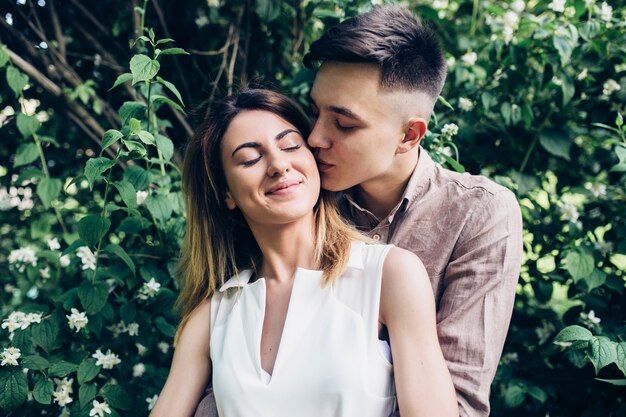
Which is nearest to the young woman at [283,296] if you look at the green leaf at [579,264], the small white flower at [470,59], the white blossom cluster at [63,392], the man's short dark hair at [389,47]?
the man's short dark hair at [389,47]

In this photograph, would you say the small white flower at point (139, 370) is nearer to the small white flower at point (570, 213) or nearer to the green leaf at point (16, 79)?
the green leaf at point (16, 79)

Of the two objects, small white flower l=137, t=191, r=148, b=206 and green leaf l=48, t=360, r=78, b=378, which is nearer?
green leaf l=48, t=360, r=78, b=378

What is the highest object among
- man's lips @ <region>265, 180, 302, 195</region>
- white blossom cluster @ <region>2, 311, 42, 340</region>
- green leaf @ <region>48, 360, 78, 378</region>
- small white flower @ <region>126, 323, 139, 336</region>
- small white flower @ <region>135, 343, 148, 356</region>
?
man's lips @ <region>265, 180, 302, 195</region>

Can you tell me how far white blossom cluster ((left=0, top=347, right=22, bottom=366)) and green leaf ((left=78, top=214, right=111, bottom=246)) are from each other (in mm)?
438

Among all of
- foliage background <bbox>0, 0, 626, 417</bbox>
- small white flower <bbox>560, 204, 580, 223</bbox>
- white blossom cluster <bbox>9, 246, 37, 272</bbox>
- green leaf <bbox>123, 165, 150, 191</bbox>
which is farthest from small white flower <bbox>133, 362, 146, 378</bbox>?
small white flower <bbox>560, 204, 580, 223</bbox>

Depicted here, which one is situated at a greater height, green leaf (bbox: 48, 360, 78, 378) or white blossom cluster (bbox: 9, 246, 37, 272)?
white blossom cluster (bbox: 9, 246, 37, 272)

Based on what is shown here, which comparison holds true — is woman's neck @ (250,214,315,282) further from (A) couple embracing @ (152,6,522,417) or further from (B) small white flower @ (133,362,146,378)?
(B) small white flower @ (133,362,146,378)

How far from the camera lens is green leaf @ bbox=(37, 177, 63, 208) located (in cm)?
281

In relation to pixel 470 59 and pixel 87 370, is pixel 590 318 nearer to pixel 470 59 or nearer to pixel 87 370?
pixel 470 59

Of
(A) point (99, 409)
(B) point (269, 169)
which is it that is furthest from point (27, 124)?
(B) point (269, 169)

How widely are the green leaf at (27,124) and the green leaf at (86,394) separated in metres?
1.12

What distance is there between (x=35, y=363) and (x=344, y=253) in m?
1.12

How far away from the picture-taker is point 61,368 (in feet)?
7.20

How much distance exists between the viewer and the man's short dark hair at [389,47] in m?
2.09
